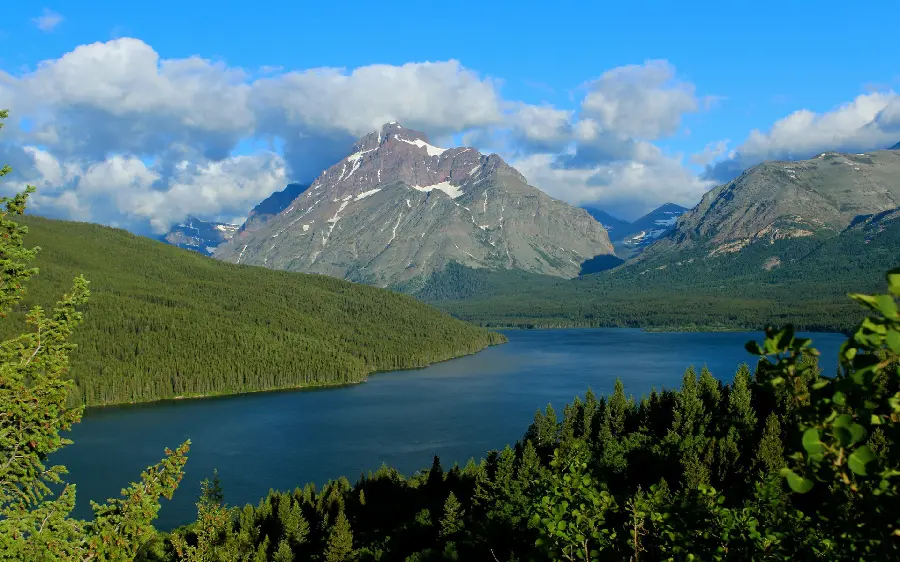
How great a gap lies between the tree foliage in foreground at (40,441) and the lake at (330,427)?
176 ft

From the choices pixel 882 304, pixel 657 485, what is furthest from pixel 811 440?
Result: pixel 657 485

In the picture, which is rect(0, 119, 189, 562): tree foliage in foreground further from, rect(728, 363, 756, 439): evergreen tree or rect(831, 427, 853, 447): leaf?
rect(728, 363, 756, 439): evergreen tree

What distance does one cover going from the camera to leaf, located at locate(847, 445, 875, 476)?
337 centimetres

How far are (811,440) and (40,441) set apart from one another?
11939 mm

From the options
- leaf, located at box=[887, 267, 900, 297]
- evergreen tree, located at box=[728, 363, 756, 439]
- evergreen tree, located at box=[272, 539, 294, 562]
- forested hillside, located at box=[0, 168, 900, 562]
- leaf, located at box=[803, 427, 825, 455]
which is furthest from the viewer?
evergreen tree, located at box=[728, 363, 756, 439]

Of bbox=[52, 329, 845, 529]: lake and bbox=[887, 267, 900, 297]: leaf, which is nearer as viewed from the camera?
bbox=[887, 267, 900, 297]: leaf

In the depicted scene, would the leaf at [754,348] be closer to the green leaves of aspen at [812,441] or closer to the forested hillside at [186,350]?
the green leaves of aspen at [812,441]

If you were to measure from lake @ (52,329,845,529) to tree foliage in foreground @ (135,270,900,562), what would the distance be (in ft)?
49.4

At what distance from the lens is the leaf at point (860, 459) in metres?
3.37

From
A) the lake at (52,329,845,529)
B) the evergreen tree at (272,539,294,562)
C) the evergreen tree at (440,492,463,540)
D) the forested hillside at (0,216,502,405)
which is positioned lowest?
the lake at (52,329,845,529)

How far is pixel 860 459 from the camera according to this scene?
3436 mm

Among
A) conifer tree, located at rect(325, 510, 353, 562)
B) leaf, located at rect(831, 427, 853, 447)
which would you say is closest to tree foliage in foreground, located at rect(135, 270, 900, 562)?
leaf, located at rect(831, 427, 853, 447)

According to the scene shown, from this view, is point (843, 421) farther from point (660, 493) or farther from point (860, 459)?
point (660, 493)

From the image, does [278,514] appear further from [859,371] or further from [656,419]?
[859,371]
